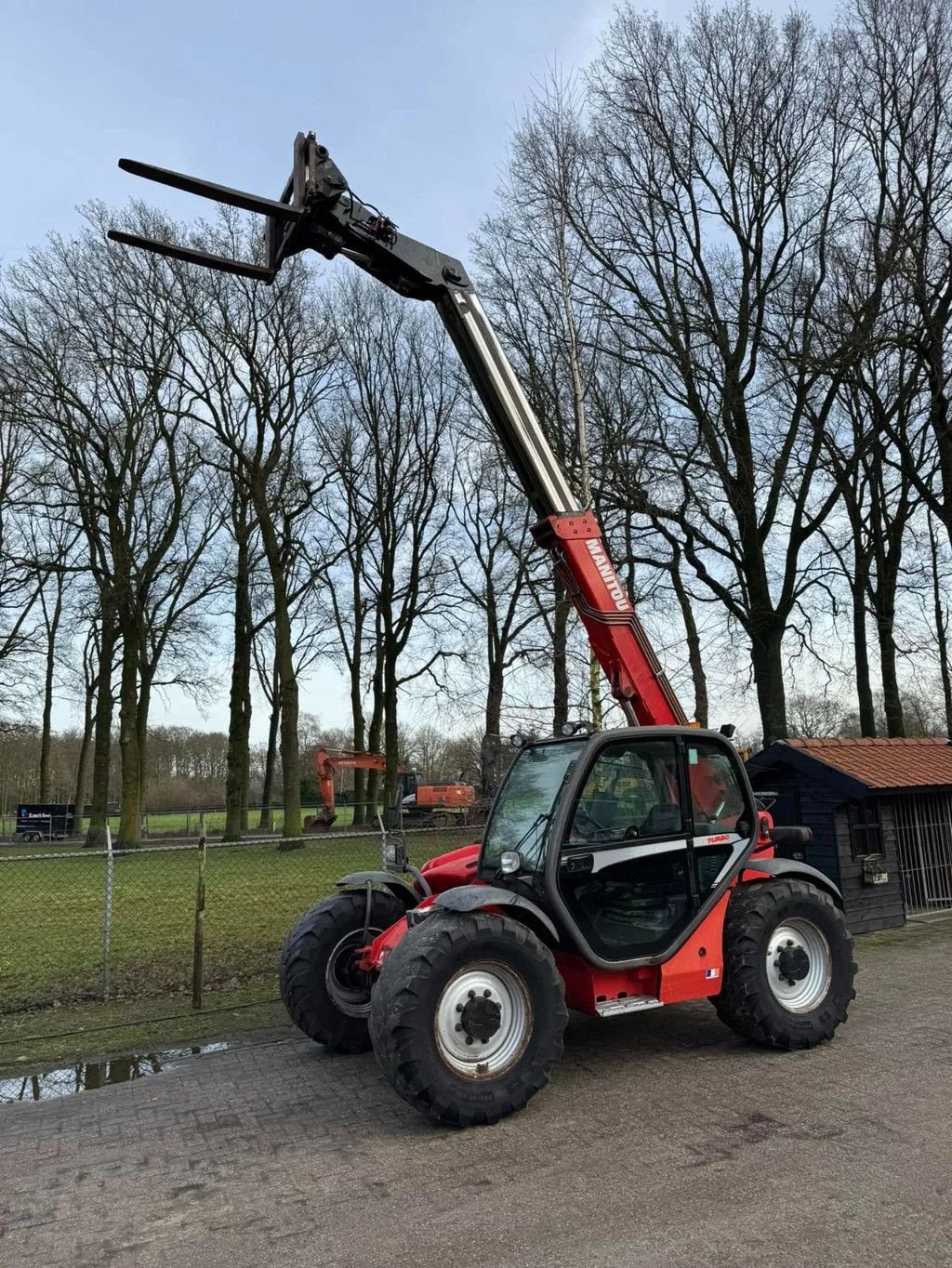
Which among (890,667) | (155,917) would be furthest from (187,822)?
(890,667)

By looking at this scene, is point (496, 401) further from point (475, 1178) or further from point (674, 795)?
point (475, 1178)

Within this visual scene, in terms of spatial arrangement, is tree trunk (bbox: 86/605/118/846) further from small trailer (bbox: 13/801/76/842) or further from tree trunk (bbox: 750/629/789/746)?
tree trunk (bbox: 750/629/789/746)

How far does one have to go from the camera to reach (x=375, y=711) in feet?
103

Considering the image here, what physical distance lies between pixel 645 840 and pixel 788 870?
1.33 metres

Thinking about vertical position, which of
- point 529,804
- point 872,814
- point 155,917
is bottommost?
point 155,917

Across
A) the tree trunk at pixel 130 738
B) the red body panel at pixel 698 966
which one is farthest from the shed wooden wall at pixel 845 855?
the tree trunk at pixel 130 738

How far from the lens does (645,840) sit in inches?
224

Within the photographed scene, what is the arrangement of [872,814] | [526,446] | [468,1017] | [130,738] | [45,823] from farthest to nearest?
[45,823] < [130,738] < [872,814] < [526,446] < [468,1017]

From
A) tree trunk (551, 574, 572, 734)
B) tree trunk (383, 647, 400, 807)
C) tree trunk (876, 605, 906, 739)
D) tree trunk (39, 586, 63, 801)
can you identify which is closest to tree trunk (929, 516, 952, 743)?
tree trunk (876, 605, 906, 739)

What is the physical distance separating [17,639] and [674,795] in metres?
26.9

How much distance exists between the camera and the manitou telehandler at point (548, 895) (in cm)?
484

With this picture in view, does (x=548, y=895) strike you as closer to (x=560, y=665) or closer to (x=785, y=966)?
(x=785, y=966)

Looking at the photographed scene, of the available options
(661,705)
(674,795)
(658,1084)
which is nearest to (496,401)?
(661,705)

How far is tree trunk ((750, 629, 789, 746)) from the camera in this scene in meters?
18.1
